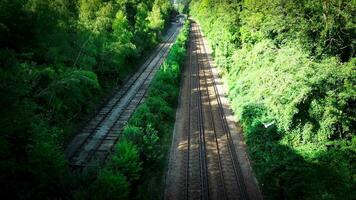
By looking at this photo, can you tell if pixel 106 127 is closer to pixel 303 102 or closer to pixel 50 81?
pixel 50 81

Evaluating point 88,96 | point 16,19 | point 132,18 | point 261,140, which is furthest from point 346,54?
point 132,18

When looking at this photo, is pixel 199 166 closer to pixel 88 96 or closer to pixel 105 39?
pixel 88 96

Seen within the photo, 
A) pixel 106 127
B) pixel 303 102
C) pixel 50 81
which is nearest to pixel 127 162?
pixel 106 127

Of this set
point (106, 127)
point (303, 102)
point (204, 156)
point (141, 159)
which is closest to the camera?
point (141, 159)

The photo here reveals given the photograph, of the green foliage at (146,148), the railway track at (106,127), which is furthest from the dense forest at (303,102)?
the railway track at (106,127)

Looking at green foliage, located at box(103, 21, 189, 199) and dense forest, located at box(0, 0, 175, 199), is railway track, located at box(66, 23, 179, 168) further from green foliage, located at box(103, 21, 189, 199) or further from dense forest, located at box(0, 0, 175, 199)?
green foliage, located at box(103, 21, 189, 199)
